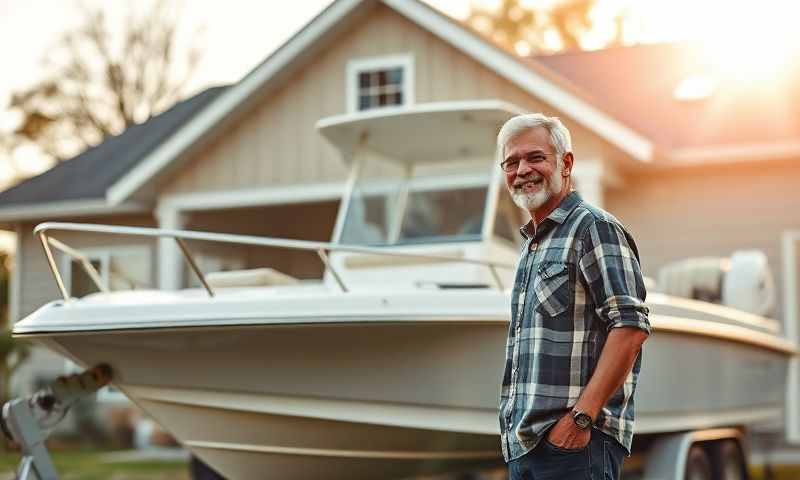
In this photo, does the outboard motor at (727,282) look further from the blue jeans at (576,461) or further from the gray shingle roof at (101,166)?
the gray shingle roof at (101,166)

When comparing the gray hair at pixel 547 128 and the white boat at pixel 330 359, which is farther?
the white boat at pixel 330 359

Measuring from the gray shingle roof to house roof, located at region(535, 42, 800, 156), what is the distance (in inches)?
220

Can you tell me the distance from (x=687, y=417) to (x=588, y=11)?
28854 mm

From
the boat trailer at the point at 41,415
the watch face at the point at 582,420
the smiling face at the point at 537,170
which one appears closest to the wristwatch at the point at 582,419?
the watch face at the point at 582,420

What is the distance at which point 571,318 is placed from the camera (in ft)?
11.5

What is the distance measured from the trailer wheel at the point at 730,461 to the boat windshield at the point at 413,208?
229 centimetres

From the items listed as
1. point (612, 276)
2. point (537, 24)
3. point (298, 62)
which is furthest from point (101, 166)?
point (537, 24)

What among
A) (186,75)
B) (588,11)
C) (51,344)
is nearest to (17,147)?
(186,75)

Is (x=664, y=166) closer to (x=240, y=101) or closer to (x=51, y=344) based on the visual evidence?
(x=240, y=101)

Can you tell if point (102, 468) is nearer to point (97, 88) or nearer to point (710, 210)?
point (710, 210)

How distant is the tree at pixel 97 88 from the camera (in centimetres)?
3328

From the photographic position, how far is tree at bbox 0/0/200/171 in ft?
109

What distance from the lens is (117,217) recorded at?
15953 mm

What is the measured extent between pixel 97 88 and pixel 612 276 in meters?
31.9
